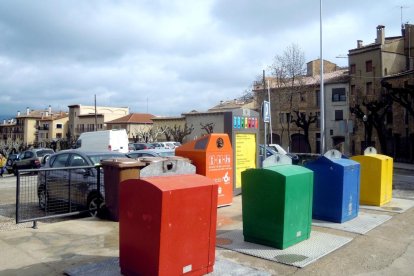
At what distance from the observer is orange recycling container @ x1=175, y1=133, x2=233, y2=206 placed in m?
9.23

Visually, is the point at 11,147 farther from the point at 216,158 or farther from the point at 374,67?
the point at 216,158

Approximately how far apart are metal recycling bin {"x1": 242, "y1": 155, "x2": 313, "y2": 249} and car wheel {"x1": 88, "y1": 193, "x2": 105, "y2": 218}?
11.9ft

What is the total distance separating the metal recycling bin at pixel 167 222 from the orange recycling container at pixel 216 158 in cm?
432

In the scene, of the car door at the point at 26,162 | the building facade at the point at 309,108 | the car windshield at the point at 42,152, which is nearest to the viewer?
the car door at the point at 26,162

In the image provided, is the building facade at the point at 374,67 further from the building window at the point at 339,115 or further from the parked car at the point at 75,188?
the parked car at the point at 75,188

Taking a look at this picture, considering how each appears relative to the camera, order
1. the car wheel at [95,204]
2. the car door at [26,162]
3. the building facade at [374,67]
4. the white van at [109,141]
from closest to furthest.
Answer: the car wheel at [95,204] < the car door at [26,162] < the white van at [109,141] < the building facade at [374,67]

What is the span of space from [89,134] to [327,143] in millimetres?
29381

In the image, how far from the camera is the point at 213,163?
30.6ft

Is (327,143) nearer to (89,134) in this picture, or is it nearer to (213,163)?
(89,134)

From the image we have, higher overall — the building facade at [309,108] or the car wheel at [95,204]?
the building facade at [309,108]

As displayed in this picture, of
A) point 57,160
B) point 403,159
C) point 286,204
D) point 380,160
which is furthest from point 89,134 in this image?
point 403,159

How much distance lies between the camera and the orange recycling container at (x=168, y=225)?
13.7ft

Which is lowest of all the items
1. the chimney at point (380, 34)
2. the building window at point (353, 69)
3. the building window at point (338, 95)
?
the building window at point (338, 95)

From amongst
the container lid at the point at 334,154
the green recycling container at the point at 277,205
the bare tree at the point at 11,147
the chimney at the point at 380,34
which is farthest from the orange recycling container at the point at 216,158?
the bare tree at the point at 11,147
